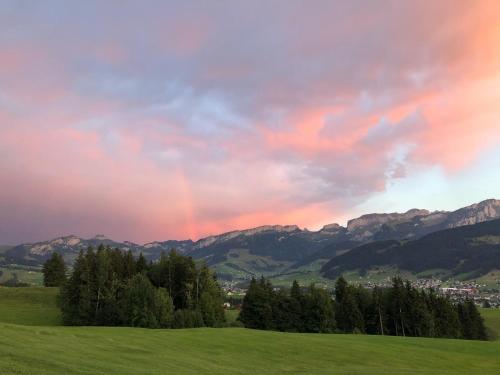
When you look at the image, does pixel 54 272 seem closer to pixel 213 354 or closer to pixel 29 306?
pixel 29 306

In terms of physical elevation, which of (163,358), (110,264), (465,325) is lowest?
(465,325)

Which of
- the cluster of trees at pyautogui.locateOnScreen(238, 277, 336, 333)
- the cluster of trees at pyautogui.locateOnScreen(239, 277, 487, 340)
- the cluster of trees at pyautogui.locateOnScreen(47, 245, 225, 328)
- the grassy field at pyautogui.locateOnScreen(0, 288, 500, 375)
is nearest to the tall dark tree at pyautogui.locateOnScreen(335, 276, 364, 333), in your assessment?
the cluster of trees at pyautogui.locateOnScreen(239, 277, 487, 340)

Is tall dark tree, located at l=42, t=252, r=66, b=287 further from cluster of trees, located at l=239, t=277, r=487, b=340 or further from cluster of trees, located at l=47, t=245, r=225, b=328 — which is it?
cluster of trees, located at l=239, t=277, r=487, b=340

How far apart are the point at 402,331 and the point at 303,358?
85.5 metres

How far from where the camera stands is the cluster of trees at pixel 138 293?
92500 millimetres

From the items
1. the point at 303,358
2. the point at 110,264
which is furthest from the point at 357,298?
the point at 303,358

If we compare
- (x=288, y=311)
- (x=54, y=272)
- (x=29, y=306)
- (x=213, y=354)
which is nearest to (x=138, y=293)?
(x=29, y=306)

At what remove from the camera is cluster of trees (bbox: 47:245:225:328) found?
303 ft

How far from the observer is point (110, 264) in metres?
109

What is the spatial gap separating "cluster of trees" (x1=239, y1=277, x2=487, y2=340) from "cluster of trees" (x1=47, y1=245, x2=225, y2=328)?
615 inches

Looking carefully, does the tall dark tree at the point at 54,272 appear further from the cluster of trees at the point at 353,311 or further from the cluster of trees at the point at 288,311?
the cluster of trees at the point at 353,311

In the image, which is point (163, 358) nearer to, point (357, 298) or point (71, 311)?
point (71, 311)

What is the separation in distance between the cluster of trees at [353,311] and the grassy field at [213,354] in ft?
135

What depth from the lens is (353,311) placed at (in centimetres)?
12175
